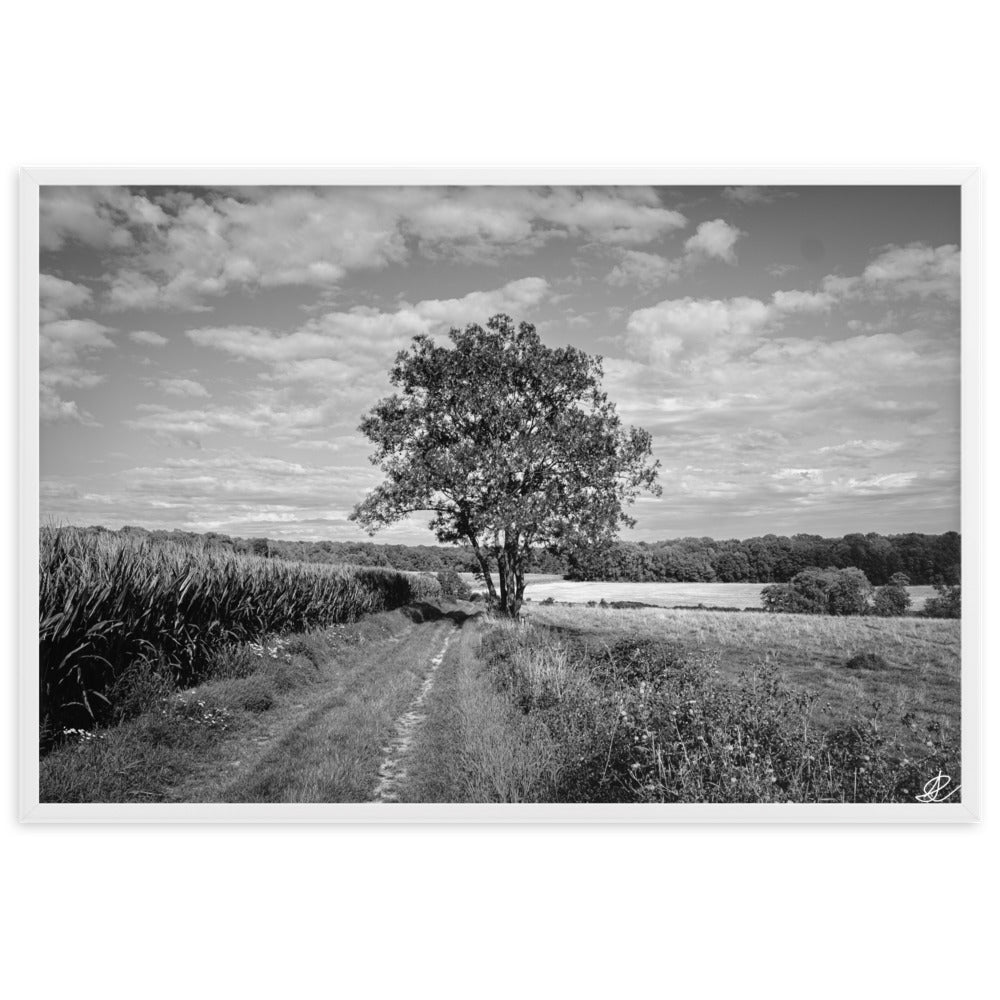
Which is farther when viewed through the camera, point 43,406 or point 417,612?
point 417,612

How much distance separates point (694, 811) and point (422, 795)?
215 cm

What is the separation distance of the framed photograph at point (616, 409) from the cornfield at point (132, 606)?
0.14ft

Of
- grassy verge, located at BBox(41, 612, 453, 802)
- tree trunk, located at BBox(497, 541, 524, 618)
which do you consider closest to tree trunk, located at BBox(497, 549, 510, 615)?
tree trunk, located at BBox(497, 541, 524, 618)

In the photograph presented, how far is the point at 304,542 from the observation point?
22.2 ft

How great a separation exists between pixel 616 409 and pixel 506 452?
283cm

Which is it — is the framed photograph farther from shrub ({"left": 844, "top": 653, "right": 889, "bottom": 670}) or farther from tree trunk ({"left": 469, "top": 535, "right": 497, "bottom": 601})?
tree trunk ({"left": 469, "top": 535, "right": 497, "bottom": 601})

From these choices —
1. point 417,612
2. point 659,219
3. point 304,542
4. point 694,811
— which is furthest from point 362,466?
point 417,612

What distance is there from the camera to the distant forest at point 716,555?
5.39 metres

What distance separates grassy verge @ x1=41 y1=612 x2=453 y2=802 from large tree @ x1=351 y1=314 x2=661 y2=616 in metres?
2.15

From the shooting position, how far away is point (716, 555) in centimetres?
641

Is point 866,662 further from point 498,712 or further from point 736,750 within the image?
point 498,712
